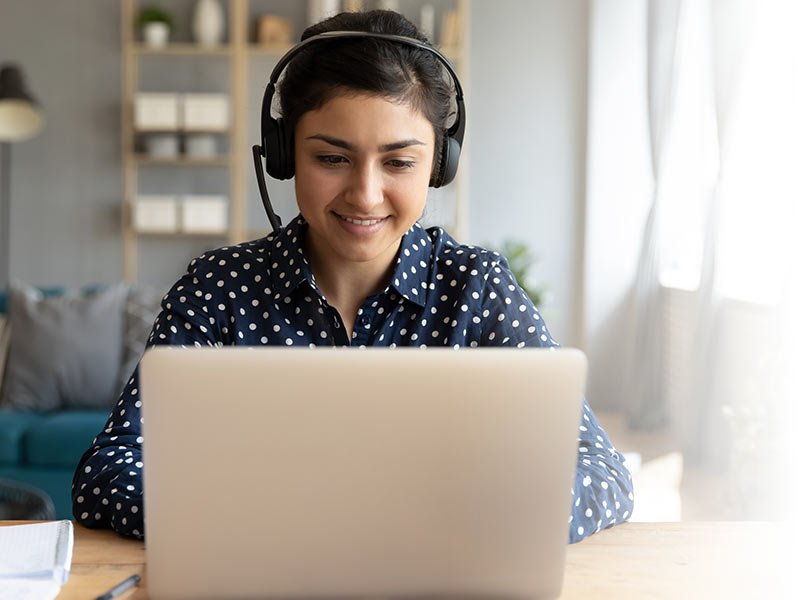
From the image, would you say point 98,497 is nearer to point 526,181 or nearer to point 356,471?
point 356,471

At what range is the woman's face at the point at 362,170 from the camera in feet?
4.13

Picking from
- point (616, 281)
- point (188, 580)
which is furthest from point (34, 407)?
point (616, 281)

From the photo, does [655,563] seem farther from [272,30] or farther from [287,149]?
[272,30]

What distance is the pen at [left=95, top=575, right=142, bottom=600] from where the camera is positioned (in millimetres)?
848

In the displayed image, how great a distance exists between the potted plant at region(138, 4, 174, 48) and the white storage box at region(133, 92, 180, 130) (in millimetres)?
320

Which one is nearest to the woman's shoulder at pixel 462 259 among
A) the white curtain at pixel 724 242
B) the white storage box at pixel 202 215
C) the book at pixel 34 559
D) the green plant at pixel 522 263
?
the book at pixel 34 559

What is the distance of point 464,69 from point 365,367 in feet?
16.1

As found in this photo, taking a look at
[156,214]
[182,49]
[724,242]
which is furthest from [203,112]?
[724,242]

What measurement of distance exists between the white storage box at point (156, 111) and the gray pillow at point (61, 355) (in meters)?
2.04

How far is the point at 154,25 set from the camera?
5336mm

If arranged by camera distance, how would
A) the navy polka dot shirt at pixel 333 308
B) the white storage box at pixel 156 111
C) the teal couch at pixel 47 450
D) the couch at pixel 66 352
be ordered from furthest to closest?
the white storage box at pixel 156 111 < the couch at pixel 66 352 < the teal couch at pixel 47 450 < the navy polka dot shirt at pixel 333 308

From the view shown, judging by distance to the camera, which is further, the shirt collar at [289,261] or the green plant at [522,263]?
the green plant at [522,263]

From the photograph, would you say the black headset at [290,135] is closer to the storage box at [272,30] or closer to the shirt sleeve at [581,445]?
the shirt sleeve at [581,445]

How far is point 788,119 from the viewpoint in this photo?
3477 mm
